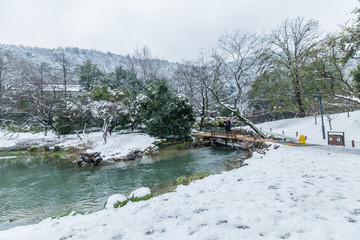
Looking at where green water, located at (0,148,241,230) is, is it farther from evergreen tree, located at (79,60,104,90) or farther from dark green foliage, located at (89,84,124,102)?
evergreen tree, located at (79,60,104,90)

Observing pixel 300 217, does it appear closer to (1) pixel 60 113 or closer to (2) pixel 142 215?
(2) pixel 142 215

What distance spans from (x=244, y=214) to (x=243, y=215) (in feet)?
0.13

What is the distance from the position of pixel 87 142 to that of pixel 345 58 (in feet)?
76.6

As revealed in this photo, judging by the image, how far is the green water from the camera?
673cm

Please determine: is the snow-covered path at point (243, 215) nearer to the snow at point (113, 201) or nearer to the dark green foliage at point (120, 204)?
the dark green foliage at point (120, 204)

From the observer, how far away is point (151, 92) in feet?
68.9

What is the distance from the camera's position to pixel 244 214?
3.14m

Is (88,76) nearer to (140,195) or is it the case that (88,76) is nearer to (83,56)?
(140,195)

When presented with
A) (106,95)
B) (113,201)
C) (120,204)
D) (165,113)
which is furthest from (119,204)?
(106,95)

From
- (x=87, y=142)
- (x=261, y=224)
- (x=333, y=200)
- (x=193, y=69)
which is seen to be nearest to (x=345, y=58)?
(x=333, y=200)

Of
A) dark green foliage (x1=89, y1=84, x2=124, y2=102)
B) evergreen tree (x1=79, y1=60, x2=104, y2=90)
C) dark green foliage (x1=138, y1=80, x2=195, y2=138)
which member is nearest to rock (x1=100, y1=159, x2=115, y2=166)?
dark green foliage (x1=138, y1=80, x2=195, y2=138)

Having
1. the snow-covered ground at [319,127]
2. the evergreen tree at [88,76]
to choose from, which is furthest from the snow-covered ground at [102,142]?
the snow-covered ground at [319,127]

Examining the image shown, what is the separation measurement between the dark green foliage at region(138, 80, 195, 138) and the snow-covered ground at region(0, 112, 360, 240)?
14.6 metres

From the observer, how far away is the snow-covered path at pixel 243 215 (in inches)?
103
